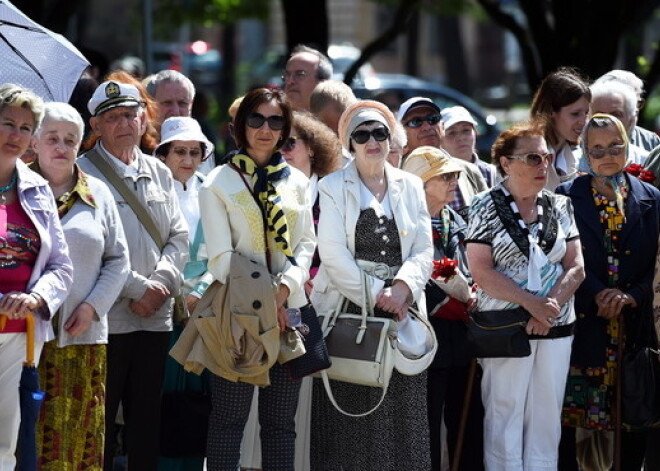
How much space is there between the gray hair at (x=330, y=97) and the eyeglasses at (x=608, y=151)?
5.78 feet

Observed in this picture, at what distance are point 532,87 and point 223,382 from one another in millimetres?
9596

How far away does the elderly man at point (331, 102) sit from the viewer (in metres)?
8.71

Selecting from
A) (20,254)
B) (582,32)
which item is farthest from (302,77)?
→ (582,32)

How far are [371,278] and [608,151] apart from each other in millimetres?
1748

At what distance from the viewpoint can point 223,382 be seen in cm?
675

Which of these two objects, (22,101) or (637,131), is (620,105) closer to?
(637,131)

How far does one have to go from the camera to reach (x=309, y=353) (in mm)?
6750

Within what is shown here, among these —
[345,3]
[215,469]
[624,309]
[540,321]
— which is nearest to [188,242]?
[215,469]

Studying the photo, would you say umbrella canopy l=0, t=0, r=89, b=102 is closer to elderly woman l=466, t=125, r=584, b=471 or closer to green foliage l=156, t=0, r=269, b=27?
elderly woman l=466, t=125, r=584, b=471

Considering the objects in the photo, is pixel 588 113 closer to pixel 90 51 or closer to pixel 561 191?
pixel 561 191

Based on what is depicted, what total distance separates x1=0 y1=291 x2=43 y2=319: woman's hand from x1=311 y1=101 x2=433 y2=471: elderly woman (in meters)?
1.72

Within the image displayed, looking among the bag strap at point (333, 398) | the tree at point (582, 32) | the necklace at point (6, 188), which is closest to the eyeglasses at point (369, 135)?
the bag strap at point (333, 398)

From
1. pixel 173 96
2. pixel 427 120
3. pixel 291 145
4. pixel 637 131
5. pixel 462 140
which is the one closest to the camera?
pixel 291 145

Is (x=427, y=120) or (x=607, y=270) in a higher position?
(x=427, y=120)
